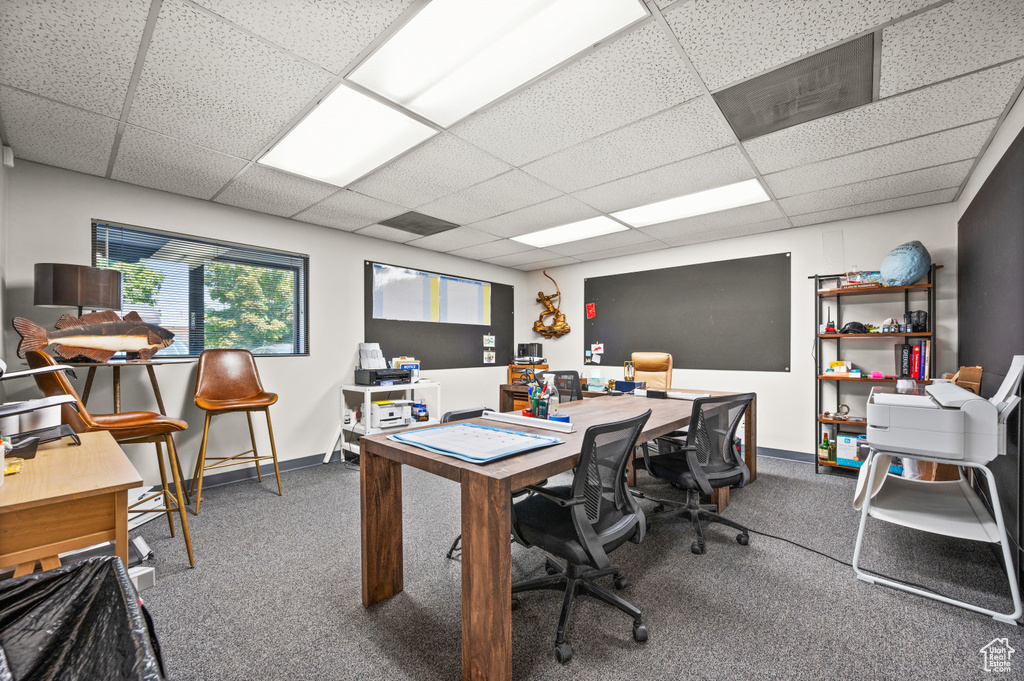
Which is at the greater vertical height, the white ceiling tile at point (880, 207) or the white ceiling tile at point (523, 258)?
the white ceiling tile at point (880, 207)

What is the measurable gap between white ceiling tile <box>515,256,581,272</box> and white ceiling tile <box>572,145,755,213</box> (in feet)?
6.88

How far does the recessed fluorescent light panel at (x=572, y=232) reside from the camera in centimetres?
412

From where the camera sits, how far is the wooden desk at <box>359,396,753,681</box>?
1.35 m

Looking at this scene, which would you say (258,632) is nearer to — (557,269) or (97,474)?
(97,474)

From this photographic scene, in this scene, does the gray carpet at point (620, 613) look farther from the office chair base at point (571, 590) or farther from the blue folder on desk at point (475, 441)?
the blue folder on desk at point (475, 441)

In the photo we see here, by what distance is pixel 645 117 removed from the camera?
2.22 meters

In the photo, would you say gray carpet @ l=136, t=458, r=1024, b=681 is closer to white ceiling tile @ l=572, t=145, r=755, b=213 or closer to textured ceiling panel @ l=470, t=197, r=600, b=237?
white ceiling tile @ l=572, t=145, r=755, b=213

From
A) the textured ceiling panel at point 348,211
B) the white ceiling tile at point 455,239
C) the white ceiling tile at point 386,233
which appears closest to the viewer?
the textured ceiling panel at point 348,211

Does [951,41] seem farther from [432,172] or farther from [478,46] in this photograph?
[432,172]

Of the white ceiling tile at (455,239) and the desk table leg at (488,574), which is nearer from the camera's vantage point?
the desk table leg at (488,574)

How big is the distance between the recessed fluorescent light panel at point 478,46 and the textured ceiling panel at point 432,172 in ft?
1.45

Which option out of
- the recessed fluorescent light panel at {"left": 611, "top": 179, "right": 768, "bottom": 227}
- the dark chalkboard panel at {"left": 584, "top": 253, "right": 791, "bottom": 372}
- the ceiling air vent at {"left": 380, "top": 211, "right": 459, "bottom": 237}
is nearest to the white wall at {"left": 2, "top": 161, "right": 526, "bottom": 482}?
the ceiling air vent at {"left": 380, "top": 211, "right": 459, "bottom": 237}

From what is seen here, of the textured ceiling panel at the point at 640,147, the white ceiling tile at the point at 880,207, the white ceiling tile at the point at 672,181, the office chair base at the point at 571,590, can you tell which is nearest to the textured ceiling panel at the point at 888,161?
the white ceiling tile at the point at 672,181

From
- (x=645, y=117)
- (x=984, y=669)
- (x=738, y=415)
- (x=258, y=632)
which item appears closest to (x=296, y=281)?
(x=258, y=632)
